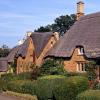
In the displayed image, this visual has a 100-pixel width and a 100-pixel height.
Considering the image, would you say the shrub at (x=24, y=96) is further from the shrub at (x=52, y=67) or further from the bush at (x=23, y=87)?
the shrub at (x=52, y=67)

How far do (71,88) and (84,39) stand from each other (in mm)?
16181

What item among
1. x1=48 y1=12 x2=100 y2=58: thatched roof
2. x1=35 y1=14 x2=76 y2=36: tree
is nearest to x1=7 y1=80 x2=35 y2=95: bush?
x1=48 y1=12 x2=100 y2=58: thatched roof

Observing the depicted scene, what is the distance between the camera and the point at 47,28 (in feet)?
355

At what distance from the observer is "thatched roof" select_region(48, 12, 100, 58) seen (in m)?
41.6

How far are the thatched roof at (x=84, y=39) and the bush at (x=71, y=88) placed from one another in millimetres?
10188

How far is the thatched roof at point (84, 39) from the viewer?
137ft

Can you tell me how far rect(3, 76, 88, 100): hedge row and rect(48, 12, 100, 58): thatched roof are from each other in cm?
786

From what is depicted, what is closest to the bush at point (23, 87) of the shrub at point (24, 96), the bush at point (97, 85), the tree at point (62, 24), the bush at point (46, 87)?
the shrub at point (24, 96)

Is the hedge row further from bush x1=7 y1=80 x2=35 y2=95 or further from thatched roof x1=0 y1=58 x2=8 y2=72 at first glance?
thatched roof x1=0 y1=58 x2=8 y2=72

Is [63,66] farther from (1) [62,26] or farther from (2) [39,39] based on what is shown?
(1) [62,26]

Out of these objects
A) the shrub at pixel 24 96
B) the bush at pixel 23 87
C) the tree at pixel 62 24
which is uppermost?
the tree at pixel 62 24

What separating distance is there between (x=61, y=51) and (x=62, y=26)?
211ft

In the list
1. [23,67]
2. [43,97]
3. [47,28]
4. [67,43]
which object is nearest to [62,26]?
[47,28]

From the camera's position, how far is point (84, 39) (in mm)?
44344
